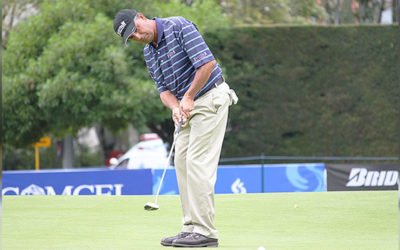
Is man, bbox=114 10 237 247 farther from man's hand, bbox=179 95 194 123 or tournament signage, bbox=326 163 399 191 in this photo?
tournament signage, bbox=326 163 399 191

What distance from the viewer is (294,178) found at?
49.1ft

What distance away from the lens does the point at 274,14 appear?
89.7ft

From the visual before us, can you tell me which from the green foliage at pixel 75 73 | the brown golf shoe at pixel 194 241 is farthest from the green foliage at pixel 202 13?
the brown golf shoe at pixel 194 241

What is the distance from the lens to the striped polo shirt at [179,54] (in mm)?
5059

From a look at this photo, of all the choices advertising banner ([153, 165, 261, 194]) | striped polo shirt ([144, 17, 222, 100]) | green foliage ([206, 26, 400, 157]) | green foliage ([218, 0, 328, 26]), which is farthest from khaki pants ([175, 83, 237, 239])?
green foliage ([218, 0, 328, 26])

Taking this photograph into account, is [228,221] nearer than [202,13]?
Yes

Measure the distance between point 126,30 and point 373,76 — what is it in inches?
591

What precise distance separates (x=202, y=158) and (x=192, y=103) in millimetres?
403

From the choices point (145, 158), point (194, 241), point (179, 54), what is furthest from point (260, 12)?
point (194, 241)

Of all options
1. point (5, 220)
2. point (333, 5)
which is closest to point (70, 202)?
point (5, 220)

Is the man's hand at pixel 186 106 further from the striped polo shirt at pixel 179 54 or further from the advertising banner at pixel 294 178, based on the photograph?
the advertising banner at pixel 294 178

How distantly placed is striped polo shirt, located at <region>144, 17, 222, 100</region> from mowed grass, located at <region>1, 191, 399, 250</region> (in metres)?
1.20

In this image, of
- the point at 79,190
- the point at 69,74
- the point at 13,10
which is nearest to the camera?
the point at 79,190

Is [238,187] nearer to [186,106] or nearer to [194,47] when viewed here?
[186,106]
